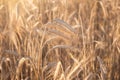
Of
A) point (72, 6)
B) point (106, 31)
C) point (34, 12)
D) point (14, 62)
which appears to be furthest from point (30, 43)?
point (72, 6)

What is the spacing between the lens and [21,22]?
1.38 metres

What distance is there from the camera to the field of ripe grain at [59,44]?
1.08 metres

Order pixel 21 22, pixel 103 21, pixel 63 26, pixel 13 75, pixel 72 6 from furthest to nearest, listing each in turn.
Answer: pixel 72 6 < pixel 103 21 < pixel 21 22 < pixel 13 75 < pixel 63 26

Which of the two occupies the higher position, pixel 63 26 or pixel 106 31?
pixel 63 26

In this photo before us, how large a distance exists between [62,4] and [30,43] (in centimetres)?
56

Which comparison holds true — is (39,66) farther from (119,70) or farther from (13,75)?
(119,70)

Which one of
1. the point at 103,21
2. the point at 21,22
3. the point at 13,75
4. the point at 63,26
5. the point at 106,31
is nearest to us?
the point at 63,26

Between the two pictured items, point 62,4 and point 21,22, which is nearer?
point 21,22

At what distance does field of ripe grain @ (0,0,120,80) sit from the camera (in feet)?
3.55

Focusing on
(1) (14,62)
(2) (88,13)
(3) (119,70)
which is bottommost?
(3) (119,70)

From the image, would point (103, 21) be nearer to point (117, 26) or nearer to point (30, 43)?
point (117, 26)

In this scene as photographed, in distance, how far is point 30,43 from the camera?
1220mm

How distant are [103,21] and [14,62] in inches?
24.9

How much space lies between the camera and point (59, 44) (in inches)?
54.1
